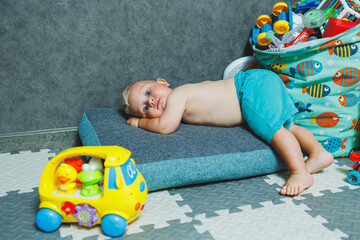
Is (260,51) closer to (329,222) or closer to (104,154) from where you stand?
(329,222)

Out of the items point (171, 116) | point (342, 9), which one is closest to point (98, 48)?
point (171, 116)

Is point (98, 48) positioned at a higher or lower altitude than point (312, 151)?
higher

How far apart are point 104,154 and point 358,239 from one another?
2.41 feet

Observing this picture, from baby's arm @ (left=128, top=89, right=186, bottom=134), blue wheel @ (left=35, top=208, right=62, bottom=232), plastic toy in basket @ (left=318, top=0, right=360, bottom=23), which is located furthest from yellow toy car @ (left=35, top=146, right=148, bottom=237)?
plastic toy in basket @ (left=318, top=0, right=360, bottom=23)

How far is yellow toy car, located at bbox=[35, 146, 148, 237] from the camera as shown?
928 millimetres

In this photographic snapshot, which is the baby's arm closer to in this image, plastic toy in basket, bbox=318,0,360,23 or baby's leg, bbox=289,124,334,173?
baby's leg, bbox=289,124,334,173

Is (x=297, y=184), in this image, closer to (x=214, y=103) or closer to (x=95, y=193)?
(x=214, y=103)

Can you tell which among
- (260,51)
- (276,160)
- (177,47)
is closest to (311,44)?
(260,51)

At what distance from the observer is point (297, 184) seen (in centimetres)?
120

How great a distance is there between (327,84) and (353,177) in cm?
39

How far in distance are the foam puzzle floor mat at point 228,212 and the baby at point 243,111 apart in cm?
8

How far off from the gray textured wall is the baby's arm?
1.27 feet

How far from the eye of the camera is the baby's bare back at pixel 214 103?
4.71 feet

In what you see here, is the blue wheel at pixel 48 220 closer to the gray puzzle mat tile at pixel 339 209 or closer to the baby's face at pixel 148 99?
the baby's face at pixel 148 99
